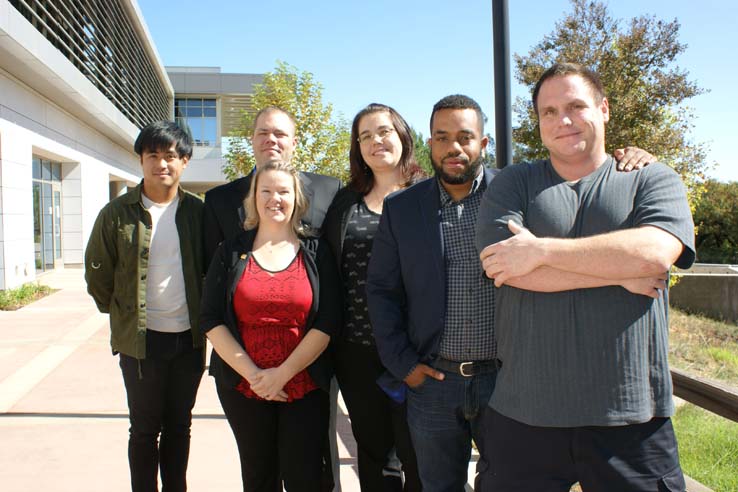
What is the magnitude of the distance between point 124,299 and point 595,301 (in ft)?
8.02

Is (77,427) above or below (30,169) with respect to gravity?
below

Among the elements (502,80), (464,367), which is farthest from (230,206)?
(502,80)

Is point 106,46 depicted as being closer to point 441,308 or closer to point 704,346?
point 704,346

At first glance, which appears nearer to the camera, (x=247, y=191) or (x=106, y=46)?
(x=247, y=191)

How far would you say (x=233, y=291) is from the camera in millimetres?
2947

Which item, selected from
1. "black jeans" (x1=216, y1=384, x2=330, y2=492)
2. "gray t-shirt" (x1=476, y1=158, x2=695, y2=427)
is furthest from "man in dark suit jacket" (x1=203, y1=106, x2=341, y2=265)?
"gray t-shirt" (x1=476, y1=158, x2=695, y2=427)

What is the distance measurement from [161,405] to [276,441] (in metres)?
→ 0.72

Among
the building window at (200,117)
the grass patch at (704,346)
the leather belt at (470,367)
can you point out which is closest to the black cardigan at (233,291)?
the leather belt at (470,367)

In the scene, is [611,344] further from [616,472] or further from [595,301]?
[616,472]

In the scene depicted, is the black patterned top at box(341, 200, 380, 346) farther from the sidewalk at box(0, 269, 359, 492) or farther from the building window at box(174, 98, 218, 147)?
the building window at box(174, 98, 218, 147)

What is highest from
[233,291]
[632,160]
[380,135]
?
[380,135]

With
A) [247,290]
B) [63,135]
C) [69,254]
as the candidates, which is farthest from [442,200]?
[69,254]

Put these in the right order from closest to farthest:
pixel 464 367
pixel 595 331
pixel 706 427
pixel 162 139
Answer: pixel 595 331, pixel 464 367, pixel 162 139, pixel 706 427

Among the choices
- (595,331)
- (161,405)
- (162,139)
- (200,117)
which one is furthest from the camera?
(200,117)
